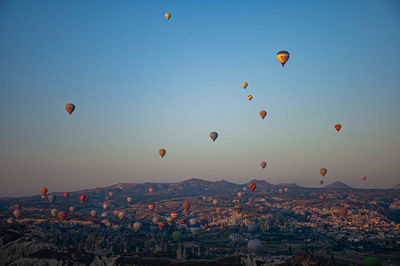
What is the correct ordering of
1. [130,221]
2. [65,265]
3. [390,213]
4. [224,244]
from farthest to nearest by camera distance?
[390,213]
[130,221]
[224,244]
[65,265]

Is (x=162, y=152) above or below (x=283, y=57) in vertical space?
below

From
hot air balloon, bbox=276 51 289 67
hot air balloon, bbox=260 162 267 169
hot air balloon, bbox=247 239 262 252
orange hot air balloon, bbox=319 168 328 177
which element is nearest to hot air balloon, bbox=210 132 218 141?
hot air balloon, bbox=260 162 267 169

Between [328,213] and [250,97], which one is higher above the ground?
[250,97]

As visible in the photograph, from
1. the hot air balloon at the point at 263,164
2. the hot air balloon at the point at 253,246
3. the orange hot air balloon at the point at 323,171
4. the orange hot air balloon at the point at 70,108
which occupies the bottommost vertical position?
the hot air balloon at the point at 253,246

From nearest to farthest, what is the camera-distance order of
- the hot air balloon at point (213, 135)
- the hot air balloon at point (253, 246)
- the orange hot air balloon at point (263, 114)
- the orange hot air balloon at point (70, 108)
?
the orange hot air balloon at point (70, 108) < the orange hot air balloon at point (263, 114) < the hot air balloon at point (253, 246) < the hot air balloon at point (213, 135)

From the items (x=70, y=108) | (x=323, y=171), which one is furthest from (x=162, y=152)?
(x=323, y=171)

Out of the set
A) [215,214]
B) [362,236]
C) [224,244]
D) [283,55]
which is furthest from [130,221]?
[283,55]

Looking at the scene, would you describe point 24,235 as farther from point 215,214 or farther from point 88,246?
point 215,214

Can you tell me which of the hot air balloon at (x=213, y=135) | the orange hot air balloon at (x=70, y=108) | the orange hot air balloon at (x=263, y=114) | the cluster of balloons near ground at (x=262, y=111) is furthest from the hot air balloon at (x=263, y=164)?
the orange hot air balloon at (x=70, y=108)

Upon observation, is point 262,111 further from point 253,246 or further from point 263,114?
point 253,246

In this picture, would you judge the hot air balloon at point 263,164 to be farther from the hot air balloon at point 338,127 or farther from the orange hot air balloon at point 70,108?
the orange hot air balloon at point 70,108

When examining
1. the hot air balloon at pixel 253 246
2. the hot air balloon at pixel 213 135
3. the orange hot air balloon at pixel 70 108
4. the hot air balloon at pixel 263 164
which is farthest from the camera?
the hot air balloon at pixel 263 164
